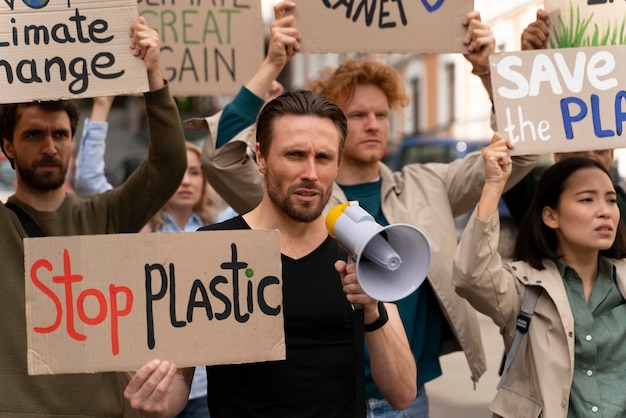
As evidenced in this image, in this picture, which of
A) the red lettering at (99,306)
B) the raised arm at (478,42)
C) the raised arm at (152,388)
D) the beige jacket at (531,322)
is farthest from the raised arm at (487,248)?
the red lettering at (99,306)

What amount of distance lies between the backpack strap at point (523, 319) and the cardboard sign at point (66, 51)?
151 cm

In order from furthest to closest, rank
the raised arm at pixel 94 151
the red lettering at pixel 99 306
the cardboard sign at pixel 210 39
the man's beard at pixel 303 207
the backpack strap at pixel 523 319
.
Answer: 1. the raised arm at pixel 94 151
2. the cardboard sign at pixel 210 39
3. the backpack strap at pixel 523 319
4. the man's beard at pixel 303 207
5. the red lettering at pixel 99 306

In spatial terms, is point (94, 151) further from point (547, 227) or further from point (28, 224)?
point (547, 227)

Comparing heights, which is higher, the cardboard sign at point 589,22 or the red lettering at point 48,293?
the cardboard sign at point 589,22

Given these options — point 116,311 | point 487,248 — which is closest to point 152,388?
point 116,311

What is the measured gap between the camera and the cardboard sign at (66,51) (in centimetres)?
297

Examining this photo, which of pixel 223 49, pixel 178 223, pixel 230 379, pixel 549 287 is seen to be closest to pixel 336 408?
pixel 230 379

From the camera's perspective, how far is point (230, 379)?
264cm

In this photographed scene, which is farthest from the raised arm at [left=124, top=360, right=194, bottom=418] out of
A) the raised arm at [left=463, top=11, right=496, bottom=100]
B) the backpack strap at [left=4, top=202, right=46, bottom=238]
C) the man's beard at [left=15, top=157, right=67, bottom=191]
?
the raised arm at [left=463, top=11, right=496, bottom=100]

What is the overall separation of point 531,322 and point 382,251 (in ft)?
3.70

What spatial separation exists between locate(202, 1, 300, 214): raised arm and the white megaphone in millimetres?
1223

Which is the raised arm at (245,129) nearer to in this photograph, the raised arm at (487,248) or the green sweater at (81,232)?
the green sweater at (81,232)

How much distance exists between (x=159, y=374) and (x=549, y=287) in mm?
1469

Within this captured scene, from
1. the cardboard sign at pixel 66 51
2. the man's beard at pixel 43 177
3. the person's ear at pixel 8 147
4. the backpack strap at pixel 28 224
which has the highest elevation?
the cardboard sign at pixel 66 51
